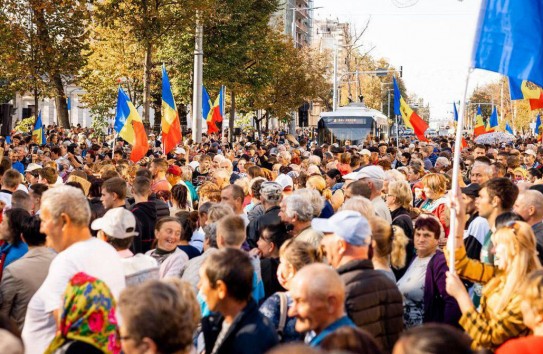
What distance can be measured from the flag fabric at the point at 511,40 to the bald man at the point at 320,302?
97.3 inches

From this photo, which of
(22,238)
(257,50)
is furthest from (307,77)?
(22,238)

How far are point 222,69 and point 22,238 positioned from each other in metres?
29.1

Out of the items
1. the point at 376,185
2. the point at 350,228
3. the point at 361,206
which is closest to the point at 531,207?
the point at 361,206

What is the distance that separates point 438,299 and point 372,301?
1447 mm

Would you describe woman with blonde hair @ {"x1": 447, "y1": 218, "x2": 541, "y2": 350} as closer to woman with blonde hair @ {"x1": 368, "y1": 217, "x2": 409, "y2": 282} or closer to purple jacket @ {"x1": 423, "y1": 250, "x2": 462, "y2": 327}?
purple jacket @ {"x1": 423, "y1": 250, "x2": 462, "y2": 327}

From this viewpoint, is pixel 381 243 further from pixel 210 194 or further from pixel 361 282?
pixel 210 194

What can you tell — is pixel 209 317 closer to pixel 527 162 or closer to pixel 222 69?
pixel 527 162

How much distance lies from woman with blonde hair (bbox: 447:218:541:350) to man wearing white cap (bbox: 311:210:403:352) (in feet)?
1.29

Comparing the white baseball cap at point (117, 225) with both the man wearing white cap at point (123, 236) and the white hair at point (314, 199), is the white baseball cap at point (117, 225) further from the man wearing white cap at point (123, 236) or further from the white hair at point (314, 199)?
the white hair at point (314, 199)

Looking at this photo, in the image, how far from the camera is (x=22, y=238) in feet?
22.3

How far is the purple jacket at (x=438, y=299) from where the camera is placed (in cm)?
614

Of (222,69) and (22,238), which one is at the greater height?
(222,69)

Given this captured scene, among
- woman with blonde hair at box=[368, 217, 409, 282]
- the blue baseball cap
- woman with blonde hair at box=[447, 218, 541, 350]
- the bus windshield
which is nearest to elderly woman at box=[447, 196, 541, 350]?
woman with blonde hair at box=[447, 218, 541, 350]

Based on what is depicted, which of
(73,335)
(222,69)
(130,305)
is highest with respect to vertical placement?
(222,69)
